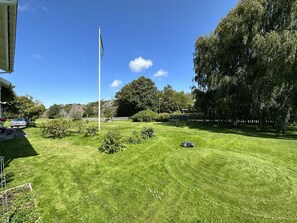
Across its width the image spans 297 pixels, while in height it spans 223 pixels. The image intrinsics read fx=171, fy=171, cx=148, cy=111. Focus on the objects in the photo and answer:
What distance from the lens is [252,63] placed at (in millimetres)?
15195

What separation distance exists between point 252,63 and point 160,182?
14.7 m

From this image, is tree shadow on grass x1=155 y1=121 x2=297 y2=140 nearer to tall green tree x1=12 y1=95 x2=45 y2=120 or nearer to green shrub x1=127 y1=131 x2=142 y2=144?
green shrub x1=127 y1=131 x2=142 y2=144

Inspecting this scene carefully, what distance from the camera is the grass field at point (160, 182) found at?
403 centimetres

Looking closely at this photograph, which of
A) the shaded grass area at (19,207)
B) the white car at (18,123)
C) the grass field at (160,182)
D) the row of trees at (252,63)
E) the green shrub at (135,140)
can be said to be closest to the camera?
the shaded grass area at (19,207)

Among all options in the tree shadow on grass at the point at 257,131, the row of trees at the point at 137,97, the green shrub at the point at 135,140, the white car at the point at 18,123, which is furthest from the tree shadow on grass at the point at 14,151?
the row of trees at the point at 137,97

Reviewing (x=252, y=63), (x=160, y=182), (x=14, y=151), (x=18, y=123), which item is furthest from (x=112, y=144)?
(x=18, y=123)

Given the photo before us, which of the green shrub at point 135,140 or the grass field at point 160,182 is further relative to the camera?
the green shrub at point 135,140

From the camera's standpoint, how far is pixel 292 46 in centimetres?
1080

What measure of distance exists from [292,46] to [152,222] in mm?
13170

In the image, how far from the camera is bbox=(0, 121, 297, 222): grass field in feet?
13.2

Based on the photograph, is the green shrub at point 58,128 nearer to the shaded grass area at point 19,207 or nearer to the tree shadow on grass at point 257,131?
the shaded grass area at point 19,207

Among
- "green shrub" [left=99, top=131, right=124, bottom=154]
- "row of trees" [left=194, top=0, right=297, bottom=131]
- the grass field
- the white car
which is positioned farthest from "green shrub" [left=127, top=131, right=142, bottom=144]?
the white car

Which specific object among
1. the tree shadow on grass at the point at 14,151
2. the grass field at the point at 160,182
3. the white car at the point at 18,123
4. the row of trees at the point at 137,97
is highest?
the row of trees at the point at 137,97

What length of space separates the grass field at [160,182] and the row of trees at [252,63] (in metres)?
4.98
